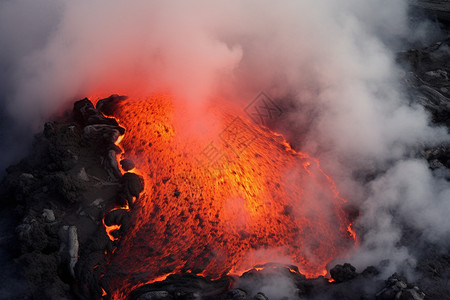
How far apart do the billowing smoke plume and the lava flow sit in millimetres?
609

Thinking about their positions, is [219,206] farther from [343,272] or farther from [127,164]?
[343,272]

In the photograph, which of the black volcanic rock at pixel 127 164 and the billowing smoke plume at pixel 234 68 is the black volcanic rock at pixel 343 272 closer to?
the billowing smoke plume at pixel 234 68

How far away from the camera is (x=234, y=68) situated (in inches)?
349

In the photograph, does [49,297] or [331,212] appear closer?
[49,297]

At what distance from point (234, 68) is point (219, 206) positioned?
3712mm

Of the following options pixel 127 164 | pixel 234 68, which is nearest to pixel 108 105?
pixel 127 164

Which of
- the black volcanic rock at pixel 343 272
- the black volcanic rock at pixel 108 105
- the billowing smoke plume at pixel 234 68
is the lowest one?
the black volcanic rock at pixel 343 272

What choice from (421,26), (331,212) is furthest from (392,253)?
(421,26)

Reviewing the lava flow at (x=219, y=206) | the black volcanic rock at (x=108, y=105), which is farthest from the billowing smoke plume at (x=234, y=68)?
the lava flow at (x=219, y=206)

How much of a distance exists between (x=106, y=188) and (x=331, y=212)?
3.57 meters

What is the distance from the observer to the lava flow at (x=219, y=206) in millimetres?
5727

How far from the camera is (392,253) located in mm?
Result: 5555

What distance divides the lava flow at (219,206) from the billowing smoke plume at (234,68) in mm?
609

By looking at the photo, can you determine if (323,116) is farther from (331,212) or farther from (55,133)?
(55,133)
